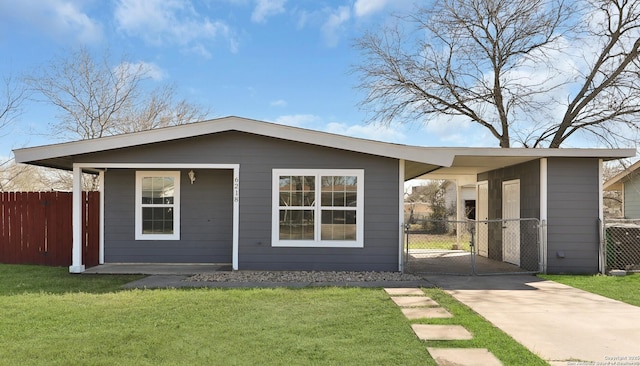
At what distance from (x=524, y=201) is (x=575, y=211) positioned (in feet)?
3.64

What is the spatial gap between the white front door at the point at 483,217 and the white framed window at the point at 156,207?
323 inches

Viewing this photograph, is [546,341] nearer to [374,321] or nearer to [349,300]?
[374,321]

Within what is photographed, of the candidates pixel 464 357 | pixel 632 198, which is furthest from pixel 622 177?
pixel 464 357

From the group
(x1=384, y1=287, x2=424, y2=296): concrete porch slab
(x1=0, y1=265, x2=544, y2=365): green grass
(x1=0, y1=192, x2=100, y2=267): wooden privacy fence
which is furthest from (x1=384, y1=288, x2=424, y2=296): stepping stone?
(x1=0, y1=192, x2=100, y2=267): wooden privacy fence

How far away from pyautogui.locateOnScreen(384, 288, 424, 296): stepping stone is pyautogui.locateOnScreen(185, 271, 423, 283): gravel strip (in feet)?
2.61

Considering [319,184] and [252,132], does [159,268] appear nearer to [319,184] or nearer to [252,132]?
[252,132]

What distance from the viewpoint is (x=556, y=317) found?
5320 mm

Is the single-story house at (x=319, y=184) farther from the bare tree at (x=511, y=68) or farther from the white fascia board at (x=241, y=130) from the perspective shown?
the bare tree at (x=511, y=68)

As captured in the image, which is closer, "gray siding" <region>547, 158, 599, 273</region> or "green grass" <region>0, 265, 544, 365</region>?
"green grass" <region>0, 265, 544, 365</region>

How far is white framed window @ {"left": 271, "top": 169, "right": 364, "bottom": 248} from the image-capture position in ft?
27.7

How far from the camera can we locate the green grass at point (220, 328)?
3.80 metres

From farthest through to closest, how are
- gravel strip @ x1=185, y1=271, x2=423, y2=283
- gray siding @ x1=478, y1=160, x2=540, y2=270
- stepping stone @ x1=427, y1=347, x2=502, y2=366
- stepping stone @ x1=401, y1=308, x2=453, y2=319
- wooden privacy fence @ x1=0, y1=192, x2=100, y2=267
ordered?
1. wooden privacy fence @ x1=0, y1=192, x2=100, y2=267
2. gray siding @ x1=478, y1=160, x2=540, y2=270
3. gravel strip @ x1=185, y1=271, x2=423, y2=283
4. stepping stone @ x1=401, y1=308, x2=453, y2=319
5. stepping stone @ x1=427, y1=347, x2=502, y2=366

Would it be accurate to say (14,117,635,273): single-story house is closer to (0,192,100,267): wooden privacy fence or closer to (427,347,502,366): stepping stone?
(0,192,100,267): wooden privacy fence

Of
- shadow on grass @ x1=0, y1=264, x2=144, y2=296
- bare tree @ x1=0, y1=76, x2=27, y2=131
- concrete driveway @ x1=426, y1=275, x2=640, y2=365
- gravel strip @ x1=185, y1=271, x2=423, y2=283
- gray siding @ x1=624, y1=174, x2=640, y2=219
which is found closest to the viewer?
concrete driveway @ x1=426, y1=275, x2=640, y2=365
